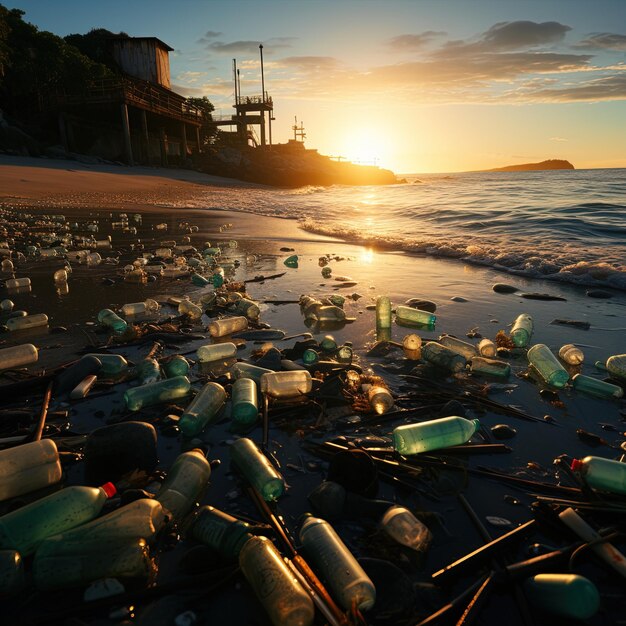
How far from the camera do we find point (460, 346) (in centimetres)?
379

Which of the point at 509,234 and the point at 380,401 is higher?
the point at 509,234

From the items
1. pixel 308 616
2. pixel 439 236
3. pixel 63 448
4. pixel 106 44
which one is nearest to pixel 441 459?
pixel 308 616

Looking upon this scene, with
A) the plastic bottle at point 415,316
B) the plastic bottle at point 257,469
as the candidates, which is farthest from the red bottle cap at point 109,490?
the plastic bottle at point 415,316

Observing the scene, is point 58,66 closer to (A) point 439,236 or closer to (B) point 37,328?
(A) point 439,236

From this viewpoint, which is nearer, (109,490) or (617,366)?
(109,490)

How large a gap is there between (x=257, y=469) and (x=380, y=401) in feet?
3.31

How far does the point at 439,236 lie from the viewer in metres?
11.0

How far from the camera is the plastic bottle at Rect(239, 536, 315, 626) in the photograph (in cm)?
137

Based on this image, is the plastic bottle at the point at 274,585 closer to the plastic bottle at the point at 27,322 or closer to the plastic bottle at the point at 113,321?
the plastic bottle at the point at 113,321

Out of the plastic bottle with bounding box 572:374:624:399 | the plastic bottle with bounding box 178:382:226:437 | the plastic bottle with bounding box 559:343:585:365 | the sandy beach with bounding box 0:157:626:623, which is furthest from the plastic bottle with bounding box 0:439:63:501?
the plastic bottle with bounding box 559:343:585:365

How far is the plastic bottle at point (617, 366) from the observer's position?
3.25 m

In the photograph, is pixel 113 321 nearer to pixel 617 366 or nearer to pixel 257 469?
pixel 257 469

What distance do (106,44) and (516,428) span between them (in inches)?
2012

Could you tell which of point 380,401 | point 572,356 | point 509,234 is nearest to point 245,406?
point 380,401
